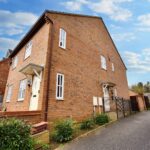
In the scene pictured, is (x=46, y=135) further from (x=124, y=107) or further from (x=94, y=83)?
(x=124, y=107)

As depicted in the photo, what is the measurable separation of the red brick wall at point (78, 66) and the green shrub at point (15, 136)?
2941mm

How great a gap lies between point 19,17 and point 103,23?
433 inches

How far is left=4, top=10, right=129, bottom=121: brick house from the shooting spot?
821cm

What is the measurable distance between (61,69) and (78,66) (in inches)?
86.6

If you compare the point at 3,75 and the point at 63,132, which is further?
the point at 3,75

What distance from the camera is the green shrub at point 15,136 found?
13.5ft

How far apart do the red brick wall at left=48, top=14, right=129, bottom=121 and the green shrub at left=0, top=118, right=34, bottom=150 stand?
294cm

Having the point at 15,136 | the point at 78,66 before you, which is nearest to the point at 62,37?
the point at 78,66

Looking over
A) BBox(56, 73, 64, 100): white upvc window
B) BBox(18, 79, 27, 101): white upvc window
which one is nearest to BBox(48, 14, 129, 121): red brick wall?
BBox(56, 73, 64, 100): white upvc window

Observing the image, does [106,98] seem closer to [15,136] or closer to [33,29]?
[33,29]

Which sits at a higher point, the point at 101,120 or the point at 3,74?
the point at 3,74

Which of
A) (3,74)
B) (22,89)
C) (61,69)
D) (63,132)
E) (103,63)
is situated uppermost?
(103,63)

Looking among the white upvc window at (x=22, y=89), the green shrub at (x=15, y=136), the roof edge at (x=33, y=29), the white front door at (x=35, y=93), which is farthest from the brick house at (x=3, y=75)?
the green shrub at (x=15, y=136)

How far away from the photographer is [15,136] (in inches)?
171
